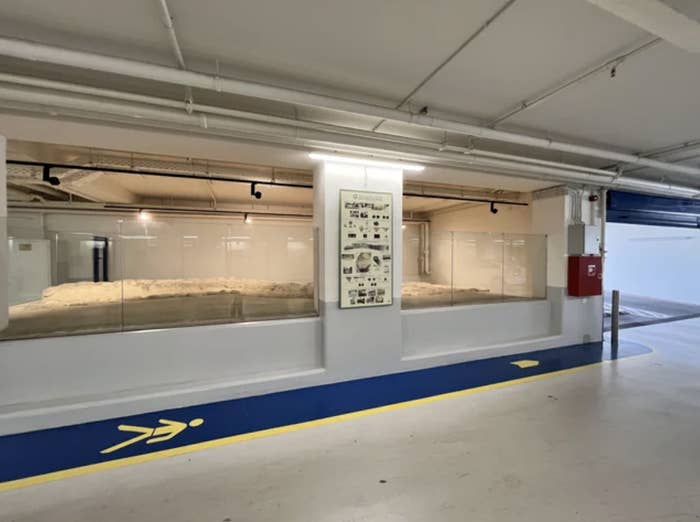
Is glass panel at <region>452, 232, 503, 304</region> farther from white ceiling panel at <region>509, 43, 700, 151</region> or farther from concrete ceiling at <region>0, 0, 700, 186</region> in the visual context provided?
concrete ceiling at <region>0, 0, 700, 186</region>

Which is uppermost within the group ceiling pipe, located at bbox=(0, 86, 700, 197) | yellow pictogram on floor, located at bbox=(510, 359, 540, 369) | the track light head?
ceiling pipe, located at bbox=(0, 86, 700, 197)

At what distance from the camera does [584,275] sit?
516cm

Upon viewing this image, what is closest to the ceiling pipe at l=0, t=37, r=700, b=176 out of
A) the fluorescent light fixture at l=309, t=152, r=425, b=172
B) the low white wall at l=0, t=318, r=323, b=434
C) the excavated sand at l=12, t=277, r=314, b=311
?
the fluorescent light fixture at l=309, t=152, r=425, b=172

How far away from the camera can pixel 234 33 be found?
6.68 ft

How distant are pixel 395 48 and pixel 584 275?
4.86m

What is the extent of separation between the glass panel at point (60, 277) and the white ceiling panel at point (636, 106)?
15.4 feet

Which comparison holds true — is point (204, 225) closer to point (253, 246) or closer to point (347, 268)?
point (253, 246)

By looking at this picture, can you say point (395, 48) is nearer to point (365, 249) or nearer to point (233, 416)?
point (365, 249)

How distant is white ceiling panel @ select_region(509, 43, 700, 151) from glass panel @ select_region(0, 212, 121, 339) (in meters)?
4.68

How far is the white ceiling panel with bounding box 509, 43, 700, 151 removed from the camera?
240 cm

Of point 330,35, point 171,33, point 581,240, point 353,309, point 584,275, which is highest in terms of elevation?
point 330,35

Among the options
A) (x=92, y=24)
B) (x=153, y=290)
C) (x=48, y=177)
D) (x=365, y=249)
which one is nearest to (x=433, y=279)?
(x=365, y=249)

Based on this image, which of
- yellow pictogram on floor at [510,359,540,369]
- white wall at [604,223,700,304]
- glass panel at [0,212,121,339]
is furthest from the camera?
white wall at [604,223,700,304]

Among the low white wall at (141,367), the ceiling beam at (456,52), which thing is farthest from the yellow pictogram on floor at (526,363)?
the ceiling beam at (456,52)
